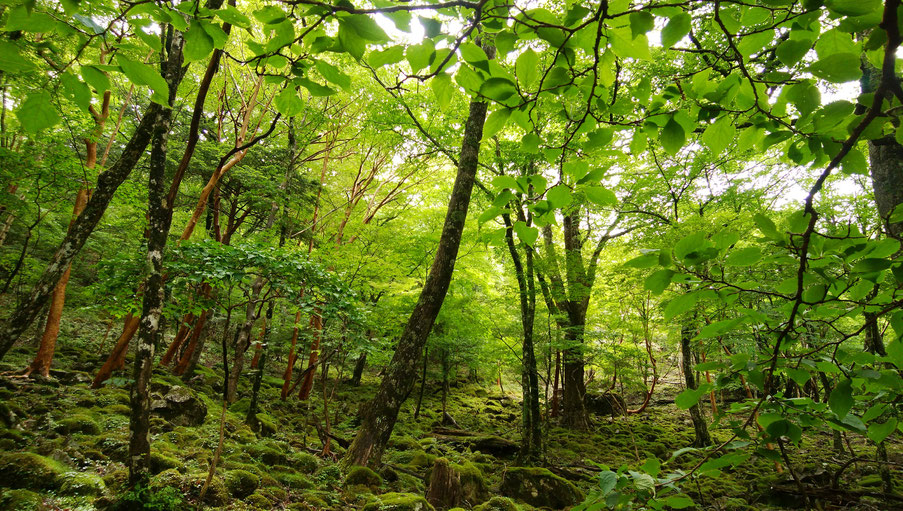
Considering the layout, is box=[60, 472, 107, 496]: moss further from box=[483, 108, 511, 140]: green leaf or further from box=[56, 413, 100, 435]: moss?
box=[483, 108, 511, 140]: green leaf

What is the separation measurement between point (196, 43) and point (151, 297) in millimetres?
3035

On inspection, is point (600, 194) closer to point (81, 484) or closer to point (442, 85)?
point (442, 85)

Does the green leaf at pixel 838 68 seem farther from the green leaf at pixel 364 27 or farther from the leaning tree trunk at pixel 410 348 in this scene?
the leaning tree trunk at pixel 410 348

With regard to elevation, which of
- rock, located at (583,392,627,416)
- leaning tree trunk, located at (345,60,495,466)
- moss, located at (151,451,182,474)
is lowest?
rock, located at (583,392,627,416)

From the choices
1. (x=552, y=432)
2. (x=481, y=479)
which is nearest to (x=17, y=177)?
(x=481, y=479)

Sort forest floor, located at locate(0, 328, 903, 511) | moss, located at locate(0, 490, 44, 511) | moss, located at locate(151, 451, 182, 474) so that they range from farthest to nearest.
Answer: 1. moss, located at locate(151, 451, 182, 474)
2. forest floor, located at locate(0, 328, 903, 511)
3. moss, located at locate(0, 490, 44, 511)

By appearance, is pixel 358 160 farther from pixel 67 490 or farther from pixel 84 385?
pixel 67 490

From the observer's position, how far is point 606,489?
888 millimetres

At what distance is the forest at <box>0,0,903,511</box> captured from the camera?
806mm

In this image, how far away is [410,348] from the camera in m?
4.58

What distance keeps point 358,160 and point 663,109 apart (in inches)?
495

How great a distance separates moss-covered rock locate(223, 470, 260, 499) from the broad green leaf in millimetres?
4811

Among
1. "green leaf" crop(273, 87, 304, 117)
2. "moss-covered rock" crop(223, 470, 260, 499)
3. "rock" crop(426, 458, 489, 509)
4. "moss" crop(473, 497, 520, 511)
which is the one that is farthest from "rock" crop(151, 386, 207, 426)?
"green leaf" crop(273, 87, 304, 117)

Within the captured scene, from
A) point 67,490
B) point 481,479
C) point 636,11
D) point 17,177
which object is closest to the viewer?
point 636,11
